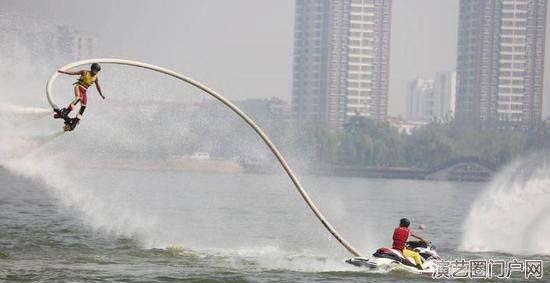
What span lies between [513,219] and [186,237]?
15.2m

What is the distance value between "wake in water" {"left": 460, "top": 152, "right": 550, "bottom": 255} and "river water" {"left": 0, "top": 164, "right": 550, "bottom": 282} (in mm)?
1401

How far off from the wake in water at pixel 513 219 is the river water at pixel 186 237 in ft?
4.60

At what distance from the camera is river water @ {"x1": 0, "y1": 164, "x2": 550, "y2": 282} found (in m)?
40.9

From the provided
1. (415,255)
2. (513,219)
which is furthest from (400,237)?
(513,219)

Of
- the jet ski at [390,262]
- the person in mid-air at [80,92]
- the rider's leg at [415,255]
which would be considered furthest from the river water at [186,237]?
the person in mid-air at [80,92]

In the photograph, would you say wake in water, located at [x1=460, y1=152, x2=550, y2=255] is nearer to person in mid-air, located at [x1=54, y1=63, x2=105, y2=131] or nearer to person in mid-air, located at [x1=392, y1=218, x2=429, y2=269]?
person in mid-air, located at [x1=392, y1=218, x2=429, y2=269]

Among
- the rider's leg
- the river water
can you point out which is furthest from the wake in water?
the rider's leg

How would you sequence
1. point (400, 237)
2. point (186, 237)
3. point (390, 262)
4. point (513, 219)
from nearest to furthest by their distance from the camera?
point (390, 262) → point (400, 237) → point (186, 237) → point (513, 219)

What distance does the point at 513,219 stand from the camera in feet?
195

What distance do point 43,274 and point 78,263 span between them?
333 centimetres

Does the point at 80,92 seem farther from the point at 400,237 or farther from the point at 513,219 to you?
the point at 513,219

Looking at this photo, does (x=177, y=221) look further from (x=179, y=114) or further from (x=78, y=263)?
(x=179, y=114)

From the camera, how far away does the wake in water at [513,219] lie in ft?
181

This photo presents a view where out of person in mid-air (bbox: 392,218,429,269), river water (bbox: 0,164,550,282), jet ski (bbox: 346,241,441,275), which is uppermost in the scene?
person in mid-air (bbox: 392,218,429,269)
